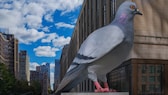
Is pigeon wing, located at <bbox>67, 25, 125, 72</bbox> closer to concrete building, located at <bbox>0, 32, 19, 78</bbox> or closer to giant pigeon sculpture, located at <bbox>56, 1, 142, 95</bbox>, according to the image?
giant pigeon sculpture, located at <bbox>56, 1, 142, 95</bbox>

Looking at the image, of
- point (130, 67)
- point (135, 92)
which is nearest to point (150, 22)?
point (130, 67)

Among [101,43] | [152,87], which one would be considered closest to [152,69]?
[152,87]

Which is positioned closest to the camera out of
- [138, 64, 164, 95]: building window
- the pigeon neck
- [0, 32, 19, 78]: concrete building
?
the pigeon neck

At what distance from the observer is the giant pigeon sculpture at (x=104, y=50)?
26.2 ft

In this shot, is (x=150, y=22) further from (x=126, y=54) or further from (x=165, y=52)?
(x=126, y=54)

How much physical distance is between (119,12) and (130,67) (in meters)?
16.5

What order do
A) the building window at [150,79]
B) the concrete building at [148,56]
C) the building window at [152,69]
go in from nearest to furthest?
1. the concrete building at [148,56]
2. the building window at [150,79]
3. the building window at [152,69]

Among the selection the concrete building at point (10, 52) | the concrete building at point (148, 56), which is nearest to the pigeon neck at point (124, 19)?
the concrete building at point (148, 56)

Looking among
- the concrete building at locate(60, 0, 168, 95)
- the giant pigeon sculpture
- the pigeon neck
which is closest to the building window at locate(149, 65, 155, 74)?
the concrete building at locate(60, 0, 168, 95)

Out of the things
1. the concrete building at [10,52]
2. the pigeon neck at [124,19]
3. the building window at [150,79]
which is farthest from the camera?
the concrete building at [10,52]

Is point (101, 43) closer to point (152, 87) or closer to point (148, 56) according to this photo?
point (148, 56)

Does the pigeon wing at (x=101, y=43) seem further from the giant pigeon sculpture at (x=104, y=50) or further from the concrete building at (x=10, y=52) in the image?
the concrete building at (x=10, y=52)

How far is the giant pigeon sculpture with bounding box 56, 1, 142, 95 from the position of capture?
7.98 m

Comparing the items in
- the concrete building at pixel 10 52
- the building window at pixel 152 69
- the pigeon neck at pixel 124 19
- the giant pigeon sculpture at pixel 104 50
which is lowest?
the concrete building at pixel 10 52
